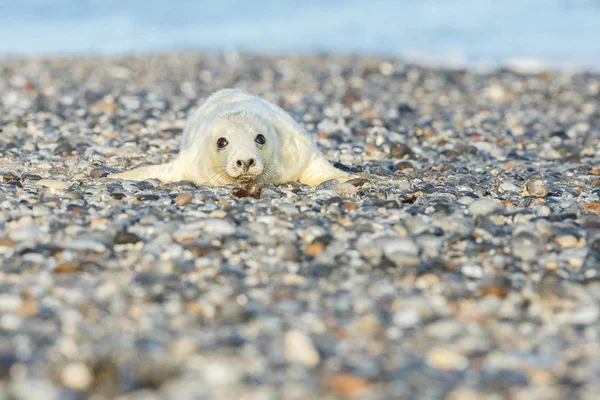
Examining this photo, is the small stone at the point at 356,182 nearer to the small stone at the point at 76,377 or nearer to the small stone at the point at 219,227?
the small stone at the point at 219,227

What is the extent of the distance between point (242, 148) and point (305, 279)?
7.75 ft

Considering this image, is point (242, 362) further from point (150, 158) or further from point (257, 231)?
point (150, 158)

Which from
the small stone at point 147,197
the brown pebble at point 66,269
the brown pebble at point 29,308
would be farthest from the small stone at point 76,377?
the small stone at point 147,197

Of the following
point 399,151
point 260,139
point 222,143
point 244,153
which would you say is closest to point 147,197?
point 244,153

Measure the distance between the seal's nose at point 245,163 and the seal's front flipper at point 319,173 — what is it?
83 cm

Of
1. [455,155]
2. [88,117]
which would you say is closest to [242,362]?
[455,155]

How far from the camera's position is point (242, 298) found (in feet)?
14.4

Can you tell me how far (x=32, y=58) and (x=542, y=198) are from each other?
53.1 ft

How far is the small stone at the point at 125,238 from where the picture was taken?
5156 mm

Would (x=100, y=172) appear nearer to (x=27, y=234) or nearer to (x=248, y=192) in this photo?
(x=248, y=192)

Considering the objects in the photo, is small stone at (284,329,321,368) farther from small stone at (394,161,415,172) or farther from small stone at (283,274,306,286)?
small stone at (394,161,415,172)

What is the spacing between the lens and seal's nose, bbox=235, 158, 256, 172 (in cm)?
673

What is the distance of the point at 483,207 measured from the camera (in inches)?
235

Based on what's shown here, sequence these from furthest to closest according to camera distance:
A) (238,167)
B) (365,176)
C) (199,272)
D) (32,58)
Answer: (32,58), (365,176), (238,167), (199,272)
